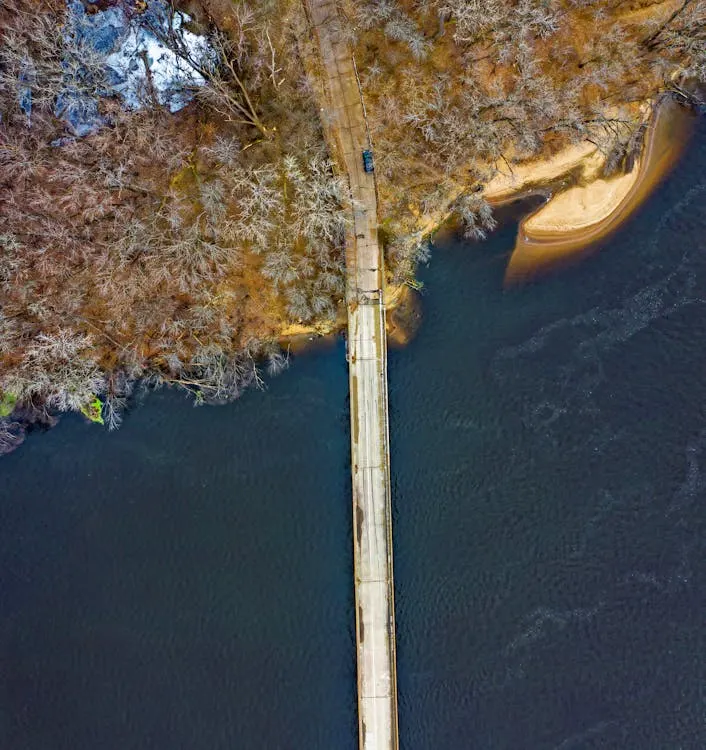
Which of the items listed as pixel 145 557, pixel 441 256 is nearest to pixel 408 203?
pixel 441 256

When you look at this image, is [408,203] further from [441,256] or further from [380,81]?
[380,81]

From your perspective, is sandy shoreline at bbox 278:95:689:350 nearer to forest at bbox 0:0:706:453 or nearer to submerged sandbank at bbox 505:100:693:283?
submerged sandbank at bbox 505:100:693:283

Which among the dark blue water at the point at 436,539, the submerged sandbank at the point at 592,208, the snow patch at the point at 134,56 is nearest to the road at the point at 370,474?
the dark blue water at the point at 436,539

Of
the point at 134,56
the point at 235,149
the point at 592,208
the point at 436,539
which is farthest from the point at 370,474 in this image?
the point at 134,56

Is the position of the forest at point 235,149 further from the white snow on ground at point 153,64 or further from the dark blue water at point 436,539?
the dark blue water at point 436,539

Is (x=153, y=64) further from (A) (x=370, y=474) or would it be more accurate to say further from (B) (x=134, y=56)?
(A) (x=370, y=474)

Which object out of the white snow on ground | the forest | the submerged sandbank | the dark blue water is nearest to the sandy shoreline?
the submerged sandbank

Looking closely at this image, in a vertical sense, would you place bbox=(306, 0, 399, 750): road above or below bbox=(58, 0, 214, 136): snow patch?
below
